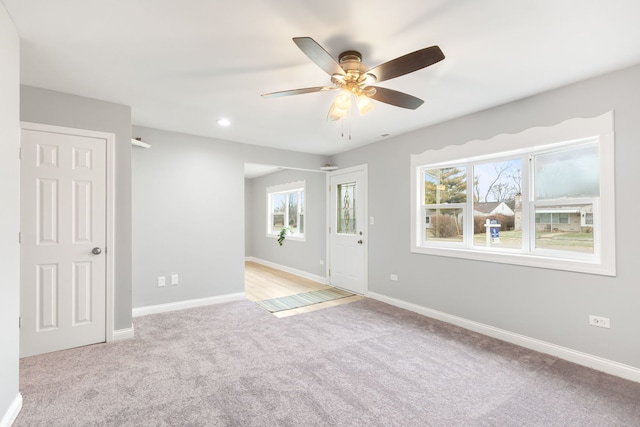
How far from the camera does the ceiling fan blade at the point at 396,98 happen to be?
210 cm

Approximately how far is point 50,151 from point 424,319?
14.1 feet

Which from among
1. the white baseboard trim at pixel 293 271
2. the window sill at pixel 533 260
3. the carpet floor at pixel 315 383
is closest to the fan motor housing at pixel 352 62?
the carpet floor at pixel 315 383

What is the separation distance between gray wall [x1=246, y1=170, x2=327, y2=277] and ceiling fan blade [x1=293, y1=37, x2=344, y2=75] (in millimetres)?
3919

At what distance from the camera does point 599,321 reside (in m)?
2.46

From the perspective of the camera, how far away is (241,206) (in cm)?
448

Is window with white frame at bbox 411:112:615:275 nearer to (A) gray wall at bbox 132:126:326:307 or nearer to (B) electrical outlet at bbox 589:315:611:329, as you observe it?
(B) electrical outlet at bbox 589:315:611:329

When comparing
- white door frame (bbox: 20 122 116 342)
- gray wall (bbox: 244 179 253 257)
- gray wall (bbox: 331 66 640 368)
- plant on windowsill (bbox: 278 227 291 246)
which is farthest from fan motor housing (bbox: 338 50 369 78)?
gray wall (bbox: 244 179 253 257)

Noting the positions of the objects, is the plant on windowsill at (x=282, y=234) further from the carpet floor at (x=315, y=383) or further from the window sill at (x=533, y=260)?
the window sill at (x=533, y=260)

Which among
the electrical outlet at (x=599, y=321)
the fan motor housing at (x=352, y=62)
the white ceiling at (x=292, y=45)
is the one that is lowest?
the electrical outlet at (x=599, y=321)

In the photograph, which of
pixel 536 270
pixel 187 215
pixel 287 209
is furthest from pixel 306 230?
pixel 536 270

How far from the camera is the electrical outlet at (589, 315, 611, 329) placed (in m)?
2.42

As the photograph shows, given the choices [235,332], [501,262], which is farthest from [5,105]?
[501,262]

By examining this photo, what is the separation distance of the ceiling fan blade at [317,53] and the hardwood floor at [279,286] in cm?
302

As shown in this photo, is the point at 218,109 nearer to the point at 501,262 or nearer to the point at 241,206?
the point at 241,206
